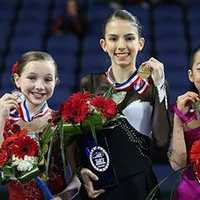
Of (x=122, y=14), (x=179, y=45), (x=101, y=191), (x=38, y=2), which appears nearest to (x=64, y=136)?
(x=101, y=191)

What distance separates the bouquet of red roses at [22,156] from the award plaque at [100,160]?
5.6 inches

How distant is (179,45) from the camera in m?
5.66

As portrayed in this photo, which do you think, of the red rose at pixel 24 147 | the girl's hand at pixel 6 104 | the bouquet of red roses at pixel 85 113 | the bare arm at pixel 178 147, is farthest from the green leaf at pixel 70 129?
the bare arm at pixel 178 147

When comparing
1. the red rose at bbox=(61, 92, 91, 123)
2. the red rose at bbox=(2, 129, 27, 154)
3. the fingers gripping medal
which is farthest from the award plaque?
the fingers gripping medal

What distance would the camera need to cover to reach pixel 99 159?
6.81ft

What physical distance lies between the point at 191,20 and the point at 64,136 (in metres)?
4.25

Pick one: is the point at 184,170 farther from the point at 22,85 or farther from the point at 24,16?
the point at 24,16

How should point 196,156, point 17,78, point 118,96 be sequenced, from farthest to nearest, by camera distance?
1. point 17,78
2. point 118,96
3. point 196,156

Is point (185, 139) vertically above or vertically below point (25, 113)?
below

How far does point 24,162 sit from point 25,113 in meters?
0.31

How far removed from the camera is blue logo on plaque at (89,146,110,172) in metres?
2.08

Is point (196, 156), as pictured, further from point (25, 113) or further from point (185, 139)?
point (25, 113)

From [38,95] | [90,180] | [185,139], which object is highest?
[38,95]

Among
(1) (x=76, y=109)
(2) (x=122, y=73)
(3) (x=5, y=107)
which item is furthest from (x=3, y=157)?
(2) (x=122, y=73)
